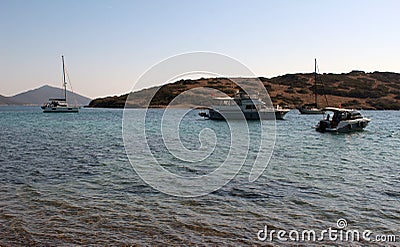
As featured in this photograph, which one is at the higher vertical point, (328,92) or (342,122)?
(328,92)

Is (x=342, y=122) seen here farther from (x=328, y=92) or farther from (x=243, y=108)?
(x=328, y=92)

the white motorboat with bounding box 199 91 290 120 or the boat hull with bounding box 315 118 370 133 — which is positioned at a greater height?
the white motorboat with bounding box 199 91 290 120

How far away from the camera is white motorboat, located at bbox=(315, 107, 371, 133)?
Answer: 49281 millimetres

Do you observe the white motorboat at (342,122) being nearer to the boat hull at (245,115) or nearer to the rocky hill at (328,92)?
the boat hull at (245,115)

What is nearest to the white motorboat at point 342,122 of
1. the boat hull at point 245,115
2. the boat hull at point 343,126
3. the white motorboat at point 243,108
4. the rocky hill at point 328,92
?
the boat hull at point 343,126

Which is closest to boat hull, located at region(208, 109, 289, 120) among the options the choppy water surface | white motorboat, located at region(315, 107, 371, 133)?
white motorboat, located at region(315, 107, 371, 133)

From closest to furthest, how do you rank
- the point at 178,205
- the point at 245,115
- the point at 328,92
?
1. the point at 178,205
2. the point at 245,115
3. the point at 328,92

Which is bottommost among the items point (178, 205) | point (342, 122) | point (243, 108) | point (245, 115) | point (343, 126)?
point (178, 205)

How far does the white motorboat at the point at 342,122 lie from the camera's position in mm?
49281

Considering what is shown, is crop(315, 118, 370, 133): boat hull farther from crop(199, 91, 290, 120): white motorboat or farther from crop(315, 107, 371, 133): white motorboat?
crop(199, 91, 290, 120): white motorboat

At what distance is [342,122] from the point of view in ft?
161

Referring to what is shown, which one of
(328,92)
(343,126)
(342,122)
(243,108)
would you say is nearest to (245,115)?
(243,108)

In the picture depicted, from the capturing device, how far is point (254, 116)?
76250mm

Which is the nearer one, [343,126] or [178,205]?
[178,205]
